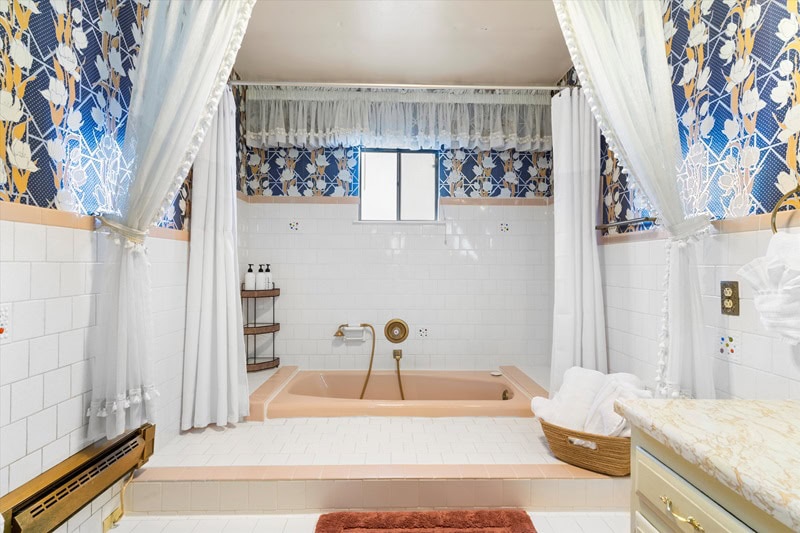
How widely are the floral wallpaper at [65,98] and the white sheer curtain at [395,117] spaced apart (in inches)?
54.7

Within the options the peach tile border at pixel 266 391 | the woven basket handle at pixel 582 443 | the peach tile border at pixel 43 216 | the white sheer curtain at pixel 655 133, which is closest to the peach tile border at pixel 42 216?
the peach tile border at pixel 43 216

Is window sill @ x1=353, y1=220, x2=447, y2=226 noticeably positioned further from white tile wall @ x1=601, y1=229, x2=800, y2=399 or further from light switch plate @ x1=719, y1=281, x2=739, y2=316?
light switch plate @ x1=719, y1=281, x2=739, y2=316

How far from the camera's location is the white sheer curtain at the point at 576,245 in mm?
2484

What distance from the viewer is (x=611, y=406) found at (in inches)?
75.0

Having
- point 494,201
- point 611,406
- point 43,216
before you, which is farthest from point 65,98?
point 494,201

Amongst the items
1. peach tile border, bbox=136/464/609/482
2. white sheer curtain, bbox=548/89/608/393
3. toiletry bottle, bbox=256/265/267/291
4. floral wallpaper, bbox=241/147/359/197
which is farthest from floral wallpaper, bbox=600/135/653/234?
toiletry bottle, bbox=256/265/267/291

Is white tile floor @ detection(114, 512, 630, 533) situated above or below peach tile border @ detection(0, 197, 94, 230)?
below

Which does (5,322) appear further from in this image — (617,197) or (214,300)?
(617,197)

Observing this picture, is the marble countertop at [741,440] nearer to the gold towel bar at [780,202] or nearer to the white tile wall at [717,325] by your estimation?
the white tile wall at [717,325]

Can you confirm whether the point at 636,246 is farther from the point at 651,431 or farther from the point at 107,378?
the point at 107,378

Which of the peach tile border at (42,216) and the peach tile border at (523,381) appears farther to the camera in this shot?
the peach tile border at (523,381)

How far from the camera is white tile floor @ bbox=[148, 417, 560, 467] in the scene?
2.01 meters

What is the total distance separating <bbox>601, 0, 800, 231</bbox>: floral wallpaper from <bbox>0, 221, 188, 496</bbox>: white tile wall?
2.32m

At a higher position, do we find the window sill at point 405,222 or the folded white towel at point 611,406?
the window sill at point 405,222
